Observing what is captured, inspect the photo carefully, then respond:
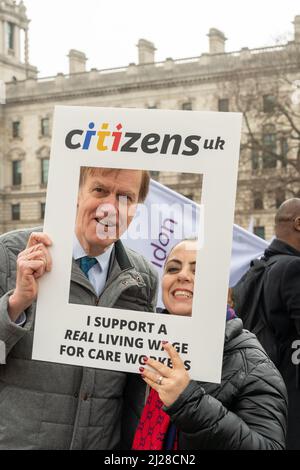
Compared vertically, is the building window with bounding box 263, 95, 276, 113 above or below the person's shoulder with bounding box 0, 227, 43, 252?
above

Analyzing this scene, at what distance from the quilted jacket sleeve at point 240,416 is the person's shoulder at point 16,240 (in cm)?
61

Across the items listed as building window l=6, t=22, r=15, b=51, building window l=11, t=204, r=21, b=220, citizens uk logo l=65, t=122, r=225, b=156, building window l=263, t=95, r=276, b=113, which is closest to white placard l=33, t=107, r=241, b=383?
citizens uk logo l=65, t=122, r=225, b=156

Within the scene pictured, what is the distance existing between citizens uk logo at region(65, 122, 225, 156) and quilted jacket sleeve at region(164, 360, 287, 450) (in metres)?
0.51

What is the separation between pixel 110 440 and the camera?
2.45m

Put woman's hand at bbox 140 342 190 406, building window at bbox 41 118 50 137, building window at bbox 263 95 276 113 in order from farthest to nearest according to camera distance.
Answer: building window at bbox 41 118 50 137 < building window at bbox 263 95 276 113 < woman's hand at bbox 140 342 190 406

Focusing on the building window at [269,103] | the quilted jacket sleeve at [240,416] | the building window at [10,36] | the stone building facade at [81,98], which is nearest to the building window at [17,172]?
the stone building facade at [81,98]

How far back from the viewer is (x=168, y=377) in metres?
2.12

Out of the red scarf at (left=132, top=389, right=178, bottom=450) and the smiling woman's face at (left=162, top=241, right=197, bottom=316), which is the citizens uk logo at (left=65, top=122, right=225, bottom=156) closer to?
the smiling woman's face at (left=162, top=241, right=197, bottom=316)

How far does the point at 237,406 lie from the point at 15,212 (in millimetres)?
64399

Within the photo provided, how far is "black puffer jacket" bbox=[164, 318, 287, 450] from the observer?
6.94 ft

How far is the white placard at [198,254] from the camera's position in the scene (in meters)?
2.18

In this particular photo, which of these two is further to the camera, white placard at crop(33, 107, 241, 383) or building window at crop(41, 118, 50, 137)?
building window at crop(41, 118, 50, 137)
